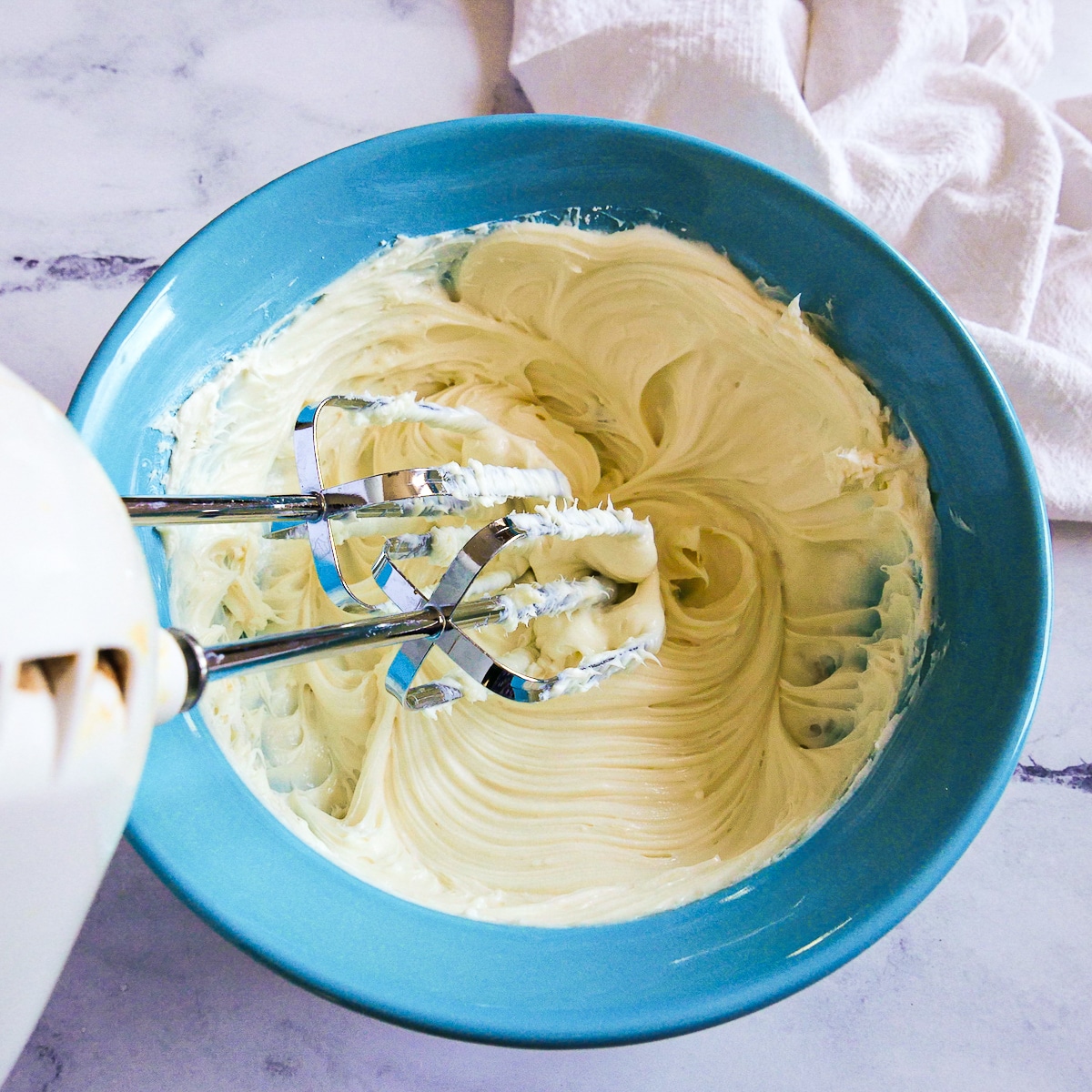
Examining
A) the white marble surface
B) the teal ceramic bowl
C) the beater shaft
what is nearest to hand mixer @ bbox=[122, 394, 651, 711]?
the beater shaft

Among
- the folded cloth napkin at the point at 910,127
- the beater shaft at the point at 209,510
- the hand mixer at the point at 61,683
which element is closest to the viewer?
the hand mixer at the point at 61,683

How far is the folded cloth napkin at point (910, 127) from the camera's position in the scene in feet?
2.85

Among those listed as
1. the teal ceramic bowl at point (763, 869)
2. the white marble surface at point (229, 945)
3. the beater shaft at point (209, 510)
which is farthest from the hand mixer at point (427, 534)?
the white marble surface at point (229, 945)

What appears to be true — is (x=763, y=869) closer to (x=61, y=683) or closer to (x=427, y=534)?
(x=427, y=534)

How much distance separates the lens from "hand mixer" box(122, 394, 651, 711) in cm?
57

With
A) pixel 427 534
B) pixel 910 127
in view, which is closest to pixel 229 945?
pixel 427 534

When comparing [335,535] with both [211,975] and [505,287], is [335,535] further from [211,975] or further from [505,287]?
[211,975]

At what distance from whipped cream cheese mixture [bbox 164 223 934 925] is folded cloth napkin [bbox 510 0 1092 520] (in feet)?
0.79

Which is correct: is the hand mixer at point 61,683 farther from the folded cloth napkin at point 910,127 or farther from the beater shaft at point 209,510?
the folded cloth napkin at point 910,127

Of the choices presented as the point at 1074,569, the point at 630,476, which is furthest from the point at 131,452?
the point at 1074,569

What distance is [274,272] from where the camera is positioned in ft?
2.20

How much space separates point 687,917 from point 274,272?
53 centimetres

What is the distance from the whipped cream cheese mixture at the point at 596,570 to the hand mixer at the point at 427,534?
0.05 meters

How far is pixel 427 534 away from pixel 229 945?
14.7 inches
